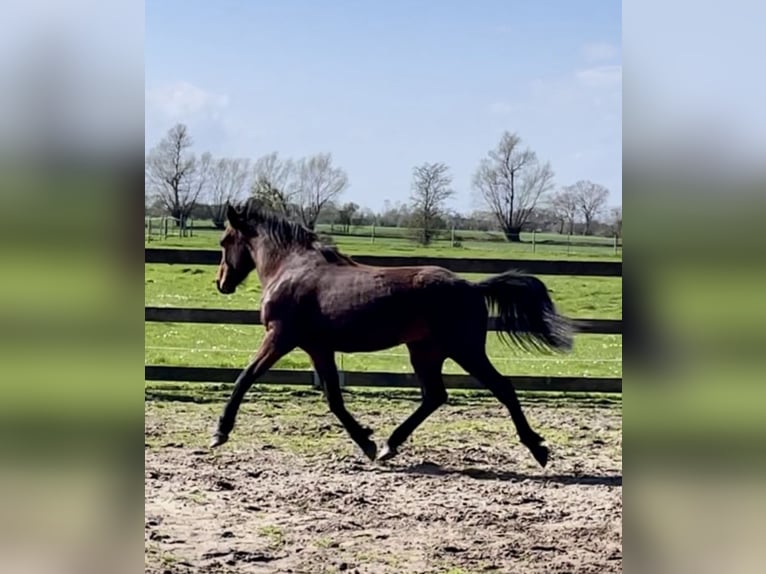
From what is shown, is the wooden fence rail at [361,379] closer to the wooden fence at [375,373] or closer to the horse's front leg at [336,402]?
the wooden fence at [375,373]

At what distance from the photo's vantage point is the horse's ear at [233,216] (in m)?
3.48

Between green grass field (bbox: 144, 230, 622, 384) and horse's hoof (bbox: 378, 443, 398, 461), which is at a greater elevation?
green grass field (bbox: 144, 230, 622, 384)

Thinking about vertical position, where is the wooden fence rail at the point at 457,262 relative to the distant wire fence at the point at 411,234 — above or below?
below

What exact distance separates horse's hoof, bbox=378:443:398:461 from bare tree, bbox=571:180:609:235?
4.29 feet

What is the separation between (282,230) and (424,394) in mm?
979

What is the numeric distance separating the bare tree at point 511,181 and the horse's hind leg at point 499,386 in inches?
24.4

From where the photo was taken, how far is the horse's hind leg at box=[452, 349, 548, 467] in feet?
10.9

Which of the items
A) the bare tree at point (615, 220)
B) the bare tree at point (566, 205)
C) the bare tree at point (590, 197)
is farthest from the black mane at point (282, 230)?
the bare tree at point (615, 220)

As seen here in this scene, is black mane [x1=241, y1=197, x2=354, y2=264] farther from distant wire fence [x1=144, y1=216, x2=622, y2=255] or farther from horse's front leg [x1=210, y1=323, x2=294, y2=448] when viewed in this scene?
horse's front leg [x1=210, y1=323, x2=294, y2=448]
